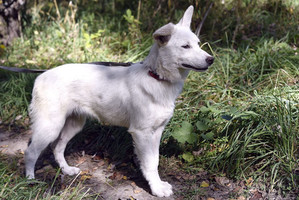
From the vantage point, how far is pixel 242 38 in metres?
5.30

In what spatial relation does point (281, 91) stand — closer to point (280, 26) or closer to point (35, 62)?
point (280, 26)

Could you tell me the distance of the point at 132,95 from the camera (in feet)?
9.79

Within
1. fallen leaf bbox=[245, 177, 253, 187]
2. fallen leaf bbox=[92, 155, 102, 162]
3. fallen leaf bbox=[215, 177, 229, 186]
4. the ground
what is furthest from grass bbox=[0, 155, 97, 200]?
fallen leaf bbox=[245, 177, 253, 187]

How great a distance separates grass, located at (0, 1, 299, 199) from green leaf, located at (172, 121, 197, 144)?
0.05ft

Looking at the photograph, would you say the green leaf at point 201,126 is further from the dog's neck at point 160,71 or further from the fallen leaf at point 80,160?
the fallen leaf at point 80,160

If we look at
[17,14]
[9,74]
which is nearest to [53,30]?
[17,14]

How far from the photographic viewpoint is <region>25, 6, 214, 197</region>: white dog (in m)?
2.81

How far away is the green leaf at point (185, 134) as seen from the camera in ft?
11.3

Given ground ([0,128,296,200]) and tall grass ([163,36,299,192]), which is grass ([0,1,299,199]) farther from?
ground ([0,128,296,200])

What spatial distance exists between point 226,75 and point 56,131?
2404 mm

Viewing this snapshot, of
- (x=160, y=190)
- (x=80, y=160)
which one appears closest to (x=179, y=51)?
(x=160, y=190)

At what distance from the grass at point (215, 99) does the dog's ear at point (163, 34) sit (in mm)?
1127

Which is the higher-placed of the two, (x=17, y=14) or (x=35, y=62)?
(x=17, y=14)

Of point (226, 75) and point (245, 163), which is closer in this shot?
point (245, 163)
